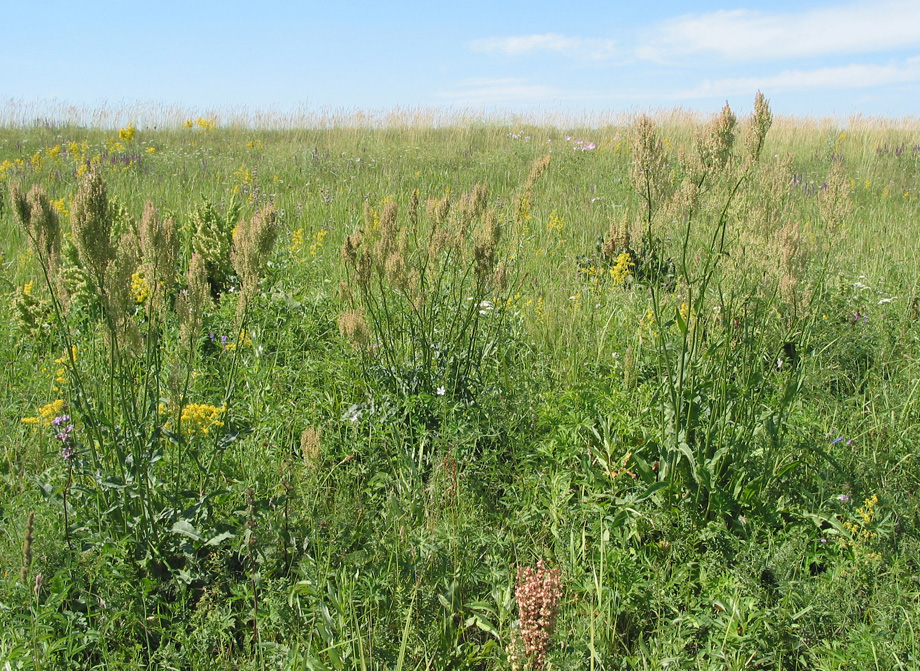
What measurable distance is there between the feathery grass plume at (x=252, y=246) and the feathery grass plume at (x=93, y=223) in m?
0.37

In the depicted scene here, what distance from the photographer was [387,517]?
2195 millimetres

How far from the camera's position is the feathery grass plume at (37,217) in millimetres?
1842

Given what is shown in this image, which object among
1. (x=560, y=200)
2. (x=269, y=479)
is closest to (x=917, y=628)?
(x=269, y=479)

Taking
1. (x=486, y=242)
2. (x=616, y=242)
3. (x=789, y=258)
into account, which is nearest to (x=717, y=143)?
(x=789, y=258)

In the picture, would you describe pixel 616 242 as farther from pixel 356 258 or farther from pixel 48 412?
pixel 48 412

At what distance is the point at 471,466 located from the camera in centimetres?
257

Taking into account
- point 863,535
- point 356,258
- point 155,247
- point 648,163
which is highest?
point 648,163

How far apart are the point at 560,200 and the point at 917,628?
21.4ft

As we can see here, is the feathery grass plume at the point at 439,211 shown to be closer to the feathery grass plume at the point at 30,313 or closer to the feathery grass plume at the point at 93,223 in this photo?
the feathery grass plume at the point at 93,223

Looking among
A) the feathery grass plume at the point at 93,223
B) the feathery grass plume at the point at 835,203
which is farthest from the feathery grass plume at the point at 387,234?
the feathery grass plume at the point at 835,203

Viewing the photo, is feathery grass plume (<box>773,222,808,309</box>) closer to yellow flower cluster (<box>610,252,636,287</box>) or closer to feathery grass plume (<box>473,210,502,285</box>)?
feathery grass plume (<box>473,210,502,285</box>)

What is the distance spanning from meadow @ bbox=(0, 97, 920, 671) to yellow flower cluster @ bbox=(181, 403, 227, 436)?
2 cm

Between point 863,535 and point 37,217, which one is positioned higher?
point 37,217

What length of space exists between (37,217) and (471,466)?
173cm
